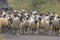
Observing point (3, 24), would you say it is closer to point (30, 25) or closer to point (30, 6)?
point (30, 25)

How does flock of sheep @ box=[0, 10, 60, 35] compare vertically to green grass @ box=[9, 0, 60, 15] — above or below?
below

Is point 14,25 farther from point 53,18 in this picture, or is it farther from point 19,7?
point 19,7

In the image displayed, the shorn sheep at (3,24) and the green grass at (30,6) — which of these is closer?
the shorn sheep at (3,24)

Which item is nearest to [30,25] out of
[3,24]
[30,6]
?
[3,24]

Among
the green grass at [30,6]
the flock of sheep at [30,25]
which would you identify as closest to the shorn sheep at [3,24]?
the flock of sheep at [30,25]

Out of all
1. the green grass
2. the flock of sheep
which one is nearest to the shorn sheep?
the flock of sheep

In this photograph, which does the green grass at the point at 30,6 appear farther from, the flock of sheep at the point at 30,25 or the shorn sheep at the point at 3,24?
the shorn sheep at the point at 3,24

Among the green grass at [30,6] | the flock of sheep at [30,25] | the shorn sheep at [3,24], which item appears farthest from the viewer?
the green grass at [30,6]

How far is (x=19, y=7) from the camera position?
34562 mm

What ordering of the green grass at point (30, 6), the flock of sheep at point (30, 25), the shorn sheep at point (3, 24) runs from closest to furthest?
the flock of sheep at point (30, 25) → the shorn sheep at point (3, 24) → the green grass at point (30, 6)

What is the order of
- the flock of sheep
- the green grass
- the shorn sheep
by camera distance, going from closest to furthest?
the flock of sheep < the shorn sheep < the green grass

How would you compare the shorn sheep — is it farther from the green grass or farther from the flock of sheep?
the green grass

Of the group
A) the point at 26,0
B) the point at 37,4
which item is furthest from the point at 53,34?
the point at 26,0

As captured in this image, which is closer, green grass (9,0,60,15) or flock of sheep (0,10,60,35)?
flock of sheep (0,10,60,35)
